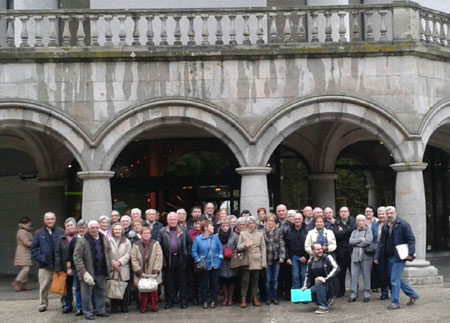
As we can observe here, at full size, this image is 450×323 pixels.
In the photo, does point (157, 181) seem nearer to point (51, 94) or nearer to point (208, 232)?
point (51, 94)

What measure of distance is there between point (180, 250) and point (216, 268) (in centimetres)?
68

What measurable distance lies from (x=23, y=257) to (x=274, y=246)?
19.1ft

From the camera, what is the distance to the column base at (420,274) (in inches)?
546

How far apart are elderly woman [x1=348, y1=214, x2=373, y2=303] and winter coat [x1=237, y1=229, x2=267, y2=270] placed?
1594 mm

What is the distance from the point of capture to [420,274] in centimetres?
1392

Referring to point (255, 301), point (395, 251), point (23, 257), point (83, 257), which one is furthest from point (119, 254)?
point (395, 251)

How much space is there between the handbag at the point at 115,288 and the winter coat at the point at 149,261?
9.6 inches

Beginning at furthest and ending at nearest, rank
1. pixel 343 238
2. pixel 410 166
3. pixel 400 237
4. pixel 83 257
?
pixel 410 166, pixel 343 238, pixel 400 237, pixel 83 257

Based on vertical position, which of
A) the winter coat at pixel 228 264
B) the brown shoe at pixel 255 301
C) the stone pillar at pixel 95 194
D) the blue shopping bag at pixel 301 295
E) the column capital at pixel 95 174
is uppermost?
the column capital at pixel 95 174

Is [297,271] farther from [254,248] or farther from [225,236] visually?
[225,236]

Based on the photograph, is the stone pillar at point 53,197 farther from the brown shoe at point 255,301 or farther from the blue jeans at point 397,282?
the blue jeans at point 397,282

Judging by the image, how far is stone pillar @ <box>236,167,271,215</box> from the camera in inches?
553

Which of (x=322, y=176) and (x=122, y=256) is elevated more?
(x=322, y=176)

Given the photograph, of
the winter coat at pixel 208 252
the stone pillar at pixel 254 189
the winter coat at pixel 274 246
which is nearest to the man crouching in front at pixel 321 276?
the winter coat at pixel 274 246
